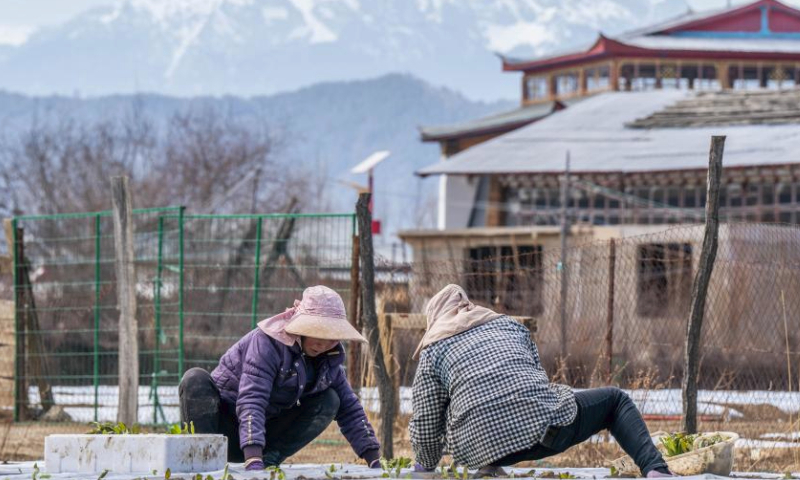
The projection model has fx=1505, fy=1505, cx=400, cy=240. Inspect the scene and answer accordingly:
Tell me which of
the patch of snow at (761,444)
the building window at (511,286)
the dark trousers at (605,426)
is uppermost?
the dark trousers at (605,426)

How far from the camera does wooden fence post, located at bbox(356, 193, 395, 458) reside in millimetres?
10406

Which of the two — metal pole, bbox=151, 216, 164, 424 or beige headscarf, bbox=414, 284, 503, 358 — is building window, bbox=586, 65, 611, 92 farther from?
beige headscarf, bbox=414, 284, 503, 358

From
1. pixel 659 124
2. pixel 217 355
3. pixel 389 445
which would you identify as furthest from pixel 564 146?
pixel 389 445

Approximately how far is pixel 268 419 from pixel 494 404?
61.4 inches

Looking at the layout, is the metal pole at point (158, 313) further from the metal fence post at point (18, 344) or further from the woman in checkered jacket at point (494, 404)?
the woman in checkered jacket at point (494, 404)

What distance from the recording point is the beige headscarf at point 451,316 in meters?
7.22

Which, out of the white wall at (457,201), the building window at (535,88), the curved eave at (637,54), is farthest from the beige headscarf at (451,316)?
the building window at (535,88)

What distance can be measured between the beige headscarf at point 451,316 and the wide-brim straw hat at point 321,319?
48 cm

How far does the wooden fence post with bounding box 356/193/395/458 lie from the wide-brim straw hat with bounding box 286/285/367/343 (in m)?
2.61

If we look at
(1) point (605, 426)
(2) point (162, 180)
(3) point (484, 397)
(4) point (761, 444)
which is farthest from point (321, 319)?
(2) point (162, 180)

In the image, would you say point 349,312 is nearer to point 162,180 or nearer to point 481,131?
point 481,131

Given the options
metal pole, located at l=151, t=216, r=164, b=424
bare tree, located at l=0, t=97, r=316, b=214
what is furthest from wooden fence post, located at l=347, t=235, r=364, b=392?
bare tree, located at l=0, t=97, r=316, b=214

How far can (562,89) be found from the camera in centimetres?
4822

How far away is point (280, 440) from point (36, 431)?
20.7 feet
